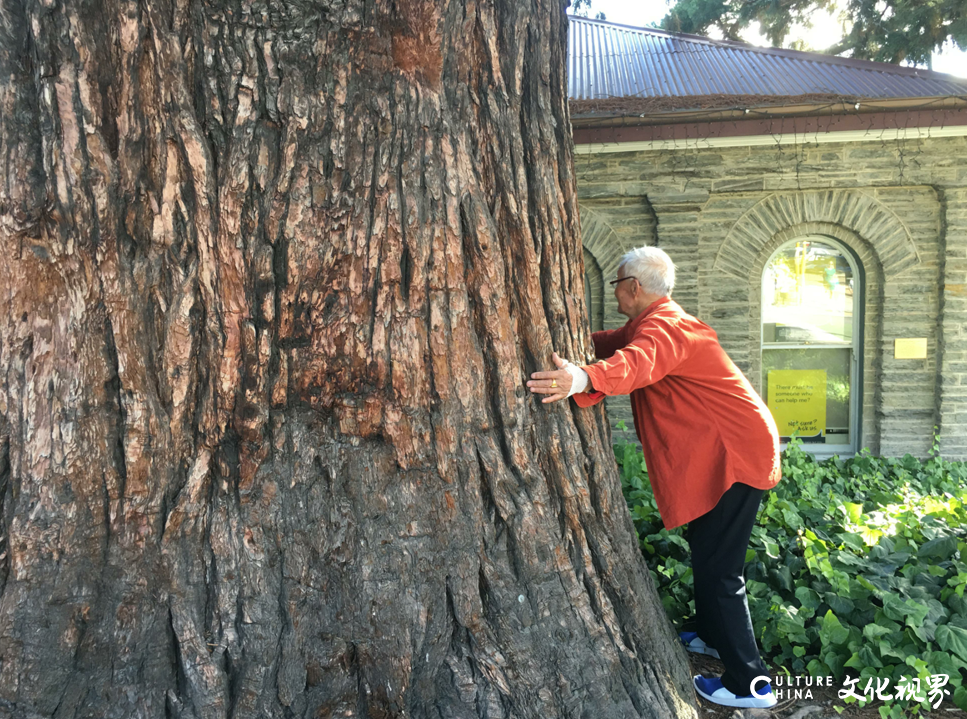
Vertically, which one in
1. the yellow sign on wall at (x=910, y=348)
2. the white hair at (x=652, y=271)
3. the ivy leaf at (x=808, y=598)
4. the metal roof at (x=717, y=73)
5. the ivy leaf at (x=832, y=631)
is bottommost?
the ivy leaf at (x=832, y=631)

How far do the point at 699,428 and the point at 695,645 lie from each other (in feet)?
3.63

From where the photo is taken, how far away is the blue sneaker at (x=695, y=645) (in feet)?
A: 10.6

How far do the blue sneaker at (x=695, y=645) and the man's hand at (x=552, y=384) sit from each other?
1.61 m

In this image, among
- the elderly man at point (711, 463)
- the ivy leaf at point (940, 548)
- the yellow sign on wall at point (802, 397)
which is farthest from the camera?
the yellow sign on wall at point (802, 397)

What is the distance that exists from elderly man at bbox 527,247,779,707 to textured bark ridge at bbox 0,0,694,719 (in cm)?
80

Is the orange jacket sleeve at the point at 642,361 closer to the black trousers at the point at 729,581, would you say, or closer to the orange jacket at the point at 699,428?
the orange jacket at the point at 699,428

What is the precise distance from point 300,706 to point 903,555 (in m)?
2.90

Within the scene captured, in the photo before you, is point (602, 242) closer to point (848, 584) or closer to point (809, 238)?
point (809, 238)

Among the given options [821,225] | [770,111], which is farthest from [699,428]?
[821,225]

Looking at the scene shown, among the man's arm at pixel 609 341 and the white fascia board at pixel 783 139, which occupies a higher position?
the white fascia board at pixel 783 139

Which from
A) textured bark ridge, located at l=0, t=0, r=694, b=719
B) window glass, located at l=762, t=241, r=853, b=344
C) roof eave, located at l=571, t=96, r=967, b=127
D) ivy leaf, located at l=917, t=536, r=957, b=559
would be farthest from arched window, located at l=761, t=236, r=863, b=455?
textured bark ridge, located at l=0, t=0, r=694, b=719

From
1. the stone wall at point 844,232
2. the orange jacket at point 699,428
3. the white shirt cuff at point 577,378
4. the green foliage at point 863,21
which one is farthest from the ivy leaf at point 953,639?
the green foliage at point 863,21

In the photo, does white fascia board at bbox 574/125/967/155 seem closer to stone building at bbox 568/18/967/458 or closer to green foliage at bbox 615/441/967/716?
stone building at bbox 568/18/967/458

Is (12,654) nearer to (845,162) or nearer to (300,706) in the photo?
(300,706)
